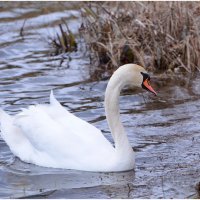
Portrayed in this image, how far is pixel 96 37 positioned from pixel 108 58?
376mm

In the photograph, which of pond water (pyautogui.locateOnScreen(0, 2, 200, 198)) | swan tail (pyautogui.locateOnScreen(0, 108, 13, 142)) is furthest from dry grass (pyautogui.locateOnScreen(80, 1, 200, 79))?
swan tail (pyautogui.locateOnScreen(0, 108, 13, 142))

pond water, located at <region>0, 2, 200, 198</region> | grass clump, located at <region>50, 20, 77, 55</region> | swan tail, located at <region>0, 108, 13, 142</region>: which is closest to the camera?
pond water, located at <region>0, 2, 200, 198</region>

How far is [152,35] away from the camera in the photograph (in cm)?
1133

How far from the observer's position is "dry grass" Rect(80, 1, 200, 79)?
11.3 meters

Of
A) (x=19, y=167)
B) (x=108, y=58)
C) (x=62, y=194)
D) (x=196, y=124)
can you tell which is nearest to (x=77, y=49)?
(x=108, y=58)

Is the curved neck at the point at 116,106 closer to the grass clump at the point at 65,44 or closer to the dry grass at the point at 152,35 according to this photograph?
the dry grass at the point at 152,35

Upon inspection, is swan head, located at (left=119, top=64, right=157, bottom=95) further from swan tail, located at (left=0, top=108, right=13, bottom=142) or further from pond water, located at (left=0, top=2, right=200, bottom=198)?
swan tail, located at (left=0, top=108, right=13, bottom=142)

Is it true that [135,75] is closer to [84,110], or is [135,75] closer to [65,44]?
[84,110]

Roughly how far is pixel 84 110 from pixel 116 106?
210 centimetres

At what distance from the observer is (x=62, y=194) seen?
279 inches

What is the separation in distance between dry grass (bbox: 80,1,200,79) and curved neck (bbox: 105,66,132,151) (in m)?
3.31

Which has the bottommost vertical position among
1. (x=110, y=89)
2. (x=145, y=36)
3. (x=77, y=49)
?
(x=77, y=49)

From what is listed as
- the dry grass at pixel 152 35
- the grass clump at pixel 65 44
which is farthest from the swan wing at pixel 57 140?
the grass clump at pixel 65 44

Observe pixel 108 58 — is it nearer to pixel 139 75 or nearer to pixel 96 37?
pixel 96 37
